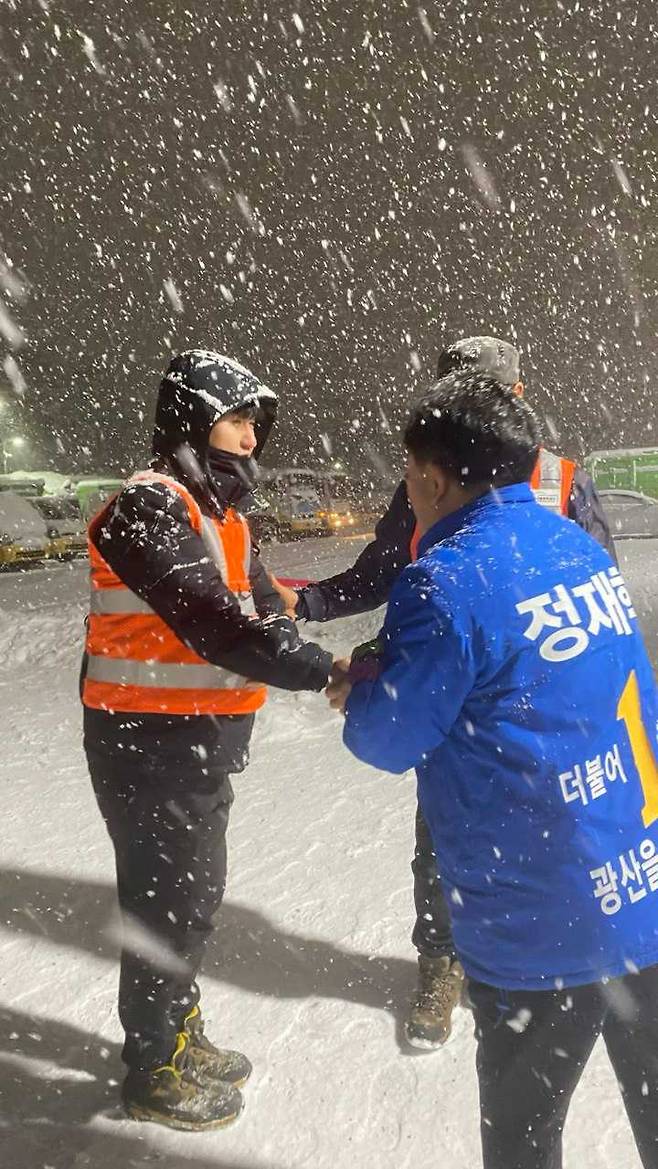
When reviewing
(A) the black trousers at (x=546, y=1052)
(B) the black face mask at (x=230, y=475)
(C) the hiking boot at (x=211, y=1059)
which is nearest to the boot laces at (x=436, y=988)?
(C) the hiking boot at (x=211, y=1059)

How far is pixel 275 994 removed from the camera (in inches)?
123

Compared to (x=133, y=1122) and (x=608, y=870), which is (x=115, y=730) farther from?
(x=608, y=870)

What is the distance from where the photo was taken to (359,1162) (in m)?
2.33

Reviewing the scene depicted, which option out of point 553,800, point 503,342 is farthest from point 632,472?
point 553,800

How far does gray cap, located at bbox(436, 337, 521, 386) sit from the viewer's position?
263cm

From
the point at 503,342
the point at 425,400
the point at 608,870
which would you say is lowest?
the point at 608,870

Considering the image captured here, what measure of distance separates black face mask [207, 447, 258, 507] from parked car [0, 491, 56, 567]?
64.5 feet

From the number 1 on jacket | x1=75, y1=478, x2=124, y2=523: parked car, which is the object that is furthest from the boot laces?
x1=75, y1=478, x2=124, y2=523: parked car

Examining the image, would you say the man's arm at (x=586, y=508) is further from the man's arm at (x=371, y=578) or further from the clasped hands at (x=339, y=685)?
the clasped hands at (x=339, y=685)

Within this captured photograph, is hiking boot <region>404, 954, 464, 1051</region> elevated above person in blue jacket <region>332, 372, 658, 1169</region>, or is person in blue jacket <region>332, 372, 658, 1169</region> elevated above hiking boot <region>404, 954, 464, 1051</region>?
person in blue jacket <region>332, 372, 658, 1169</region>

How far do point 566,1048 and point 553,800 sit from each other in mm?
477

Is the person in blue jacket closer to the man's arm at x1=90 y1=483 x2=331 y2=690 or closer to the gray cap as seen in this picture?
the man's arm at x1=90 y1=483 x2=331 y2=690

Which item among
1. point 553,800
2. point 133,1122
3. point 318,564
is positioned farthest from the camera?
point 318,564

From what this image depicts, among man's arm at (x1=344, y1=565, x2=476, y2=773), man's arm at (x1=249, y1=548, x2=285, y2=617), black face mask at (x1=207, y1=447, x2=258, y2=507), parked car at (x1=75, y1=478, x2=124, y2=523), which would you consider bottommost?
parked car at (x1=75, y1=478, x2=124, y2=523)
